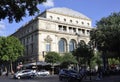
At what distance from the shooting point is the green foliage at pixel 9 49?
82875 millimetres

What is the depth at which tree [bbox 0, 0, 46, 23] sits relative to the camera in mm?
11979

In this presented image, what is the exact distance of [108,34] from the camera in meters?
46.7

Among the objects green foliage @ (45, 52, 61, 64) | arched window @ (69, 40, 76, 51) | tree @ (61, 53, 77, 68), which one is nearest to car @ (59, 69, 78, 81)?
green foliage @ (45, 52, 61, 64)

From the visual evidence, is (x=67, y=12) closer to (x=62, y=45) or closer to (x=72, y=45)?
(x=72, y=45)

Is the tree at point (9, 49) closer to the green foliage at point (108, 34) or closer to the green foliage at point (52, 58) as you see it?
the green foliage at point (52, 58)

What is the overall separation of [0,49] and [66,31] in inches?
1008

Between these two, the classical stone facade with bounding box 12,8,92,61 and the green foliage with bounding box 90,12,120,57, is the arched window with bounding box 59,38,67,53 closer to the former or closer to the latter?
the classical stone facade with bounding box 12,8,92,61

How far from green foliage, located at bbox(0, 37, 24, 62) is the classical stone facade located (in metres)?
8.44

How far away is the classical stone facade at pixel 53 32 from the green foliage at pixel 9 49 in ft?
27.7

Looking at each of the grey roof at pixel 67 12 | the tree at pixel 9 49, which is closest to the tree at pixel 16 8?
the tree at pixel 9 49

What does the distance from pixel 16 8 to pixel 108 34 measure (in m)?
35.7

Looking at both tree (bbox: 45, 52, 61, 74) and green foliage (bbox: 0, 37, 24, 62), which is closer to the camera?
tree (bbox: 45, 52, 61, 74)

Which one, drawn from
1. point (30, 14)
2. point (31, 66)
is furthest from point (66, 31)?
point (30, 14)

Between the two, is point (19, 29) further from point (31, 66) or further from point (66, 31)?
point (31, 66)
